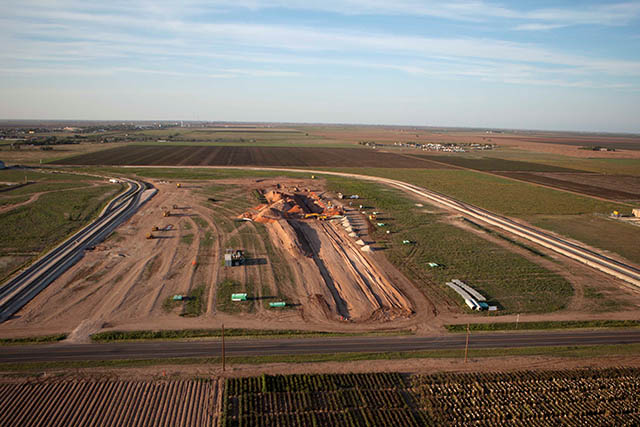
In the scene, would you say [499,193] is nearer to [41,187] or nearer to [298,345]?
[298,345]

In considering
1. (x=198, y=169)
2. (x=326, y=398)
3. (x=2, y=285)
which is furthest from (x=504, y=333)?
(x=198, y=169)

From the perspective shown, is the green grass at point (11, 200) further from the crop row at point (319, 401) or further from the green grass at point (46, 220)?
the crop row at point (319, 401)

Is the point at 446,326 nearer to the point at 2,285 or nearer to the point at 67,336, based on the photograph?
the point at 67,336

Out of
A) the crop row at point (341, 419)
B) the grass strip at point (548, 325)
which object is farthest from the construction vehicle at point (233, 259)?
the grass strip at point (548, 325)

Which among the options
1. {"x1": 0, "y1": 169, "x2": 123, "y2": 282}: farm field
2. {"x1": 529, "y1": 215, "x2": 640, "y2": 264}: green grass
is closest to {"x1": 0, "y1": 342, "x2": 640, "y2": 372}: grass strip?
{"x1": 0, "y1": 169, "x2": 123, "y2": 282}: farm field

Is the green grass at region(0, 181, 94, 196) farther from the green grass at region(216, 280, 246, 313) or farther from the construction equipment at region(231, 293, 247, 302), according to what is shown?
the construction equipment at region(231, 293, 247, 302)

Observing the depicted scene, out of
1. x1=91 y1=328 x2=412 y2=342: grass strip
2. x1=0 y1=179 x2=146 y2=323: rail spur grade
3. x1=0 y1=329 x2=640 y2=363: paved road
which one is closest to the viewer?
x1=0 y1=329 x2=640 y2=363: paved road
